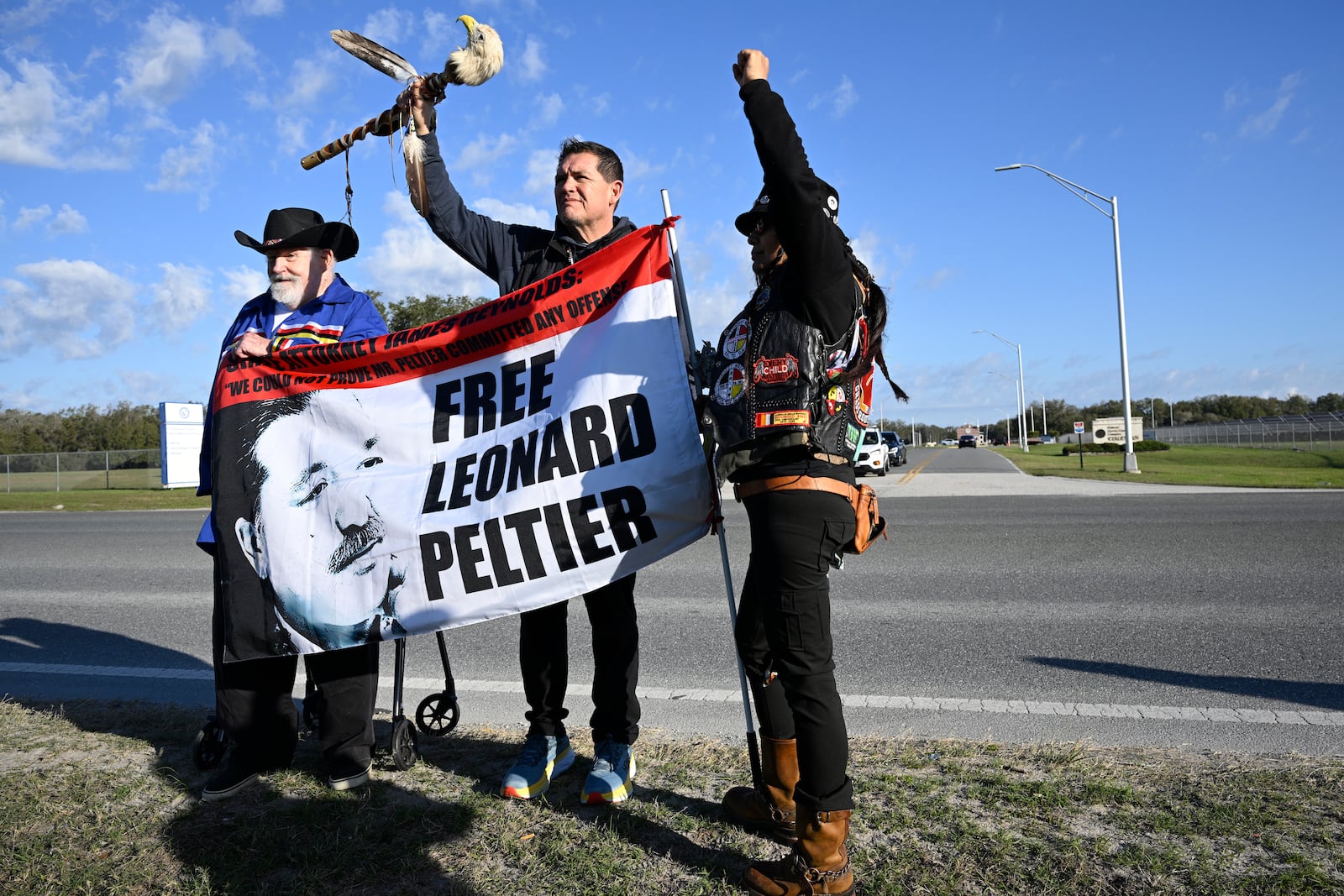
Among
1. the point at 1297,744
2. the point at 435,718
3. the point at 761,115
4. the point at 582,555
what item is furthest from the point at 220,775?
the point at 1297,744

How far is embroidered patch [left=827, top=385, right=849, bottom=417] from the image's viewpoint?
8.20 feet

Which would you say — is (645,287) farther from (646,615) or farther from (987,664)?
(646,615)

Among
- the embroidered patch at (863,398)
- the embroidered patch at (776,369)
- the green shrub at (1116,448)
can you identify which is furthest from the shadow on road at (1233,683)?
the green shrub at (1116,448)

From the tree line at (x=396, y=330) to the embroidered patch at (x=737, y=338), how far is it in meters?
4.80

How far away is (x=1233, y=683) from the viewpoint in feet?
15.2

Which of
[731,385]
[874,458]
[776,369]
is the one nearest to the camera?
[776,369]

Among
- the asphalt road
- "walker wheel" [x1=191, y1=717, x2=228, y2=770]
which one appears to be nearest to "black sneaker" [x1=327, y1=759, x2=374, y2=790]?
"walker wheel" [x1=191, y1=717, x2=228, y2=770]

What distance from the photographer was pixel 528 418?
3297 mm

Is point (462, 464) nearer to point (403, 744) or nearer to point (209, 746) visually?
point (403, 744)

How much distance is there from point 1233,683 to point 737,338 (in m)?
3.67

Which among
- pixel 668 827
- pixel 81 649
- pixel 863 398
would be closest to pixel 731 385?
pixel 863 398

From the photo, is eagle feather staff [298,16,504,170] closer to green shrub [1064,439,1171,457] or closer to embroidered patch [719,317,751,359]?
embroidered patch [719,317,751,359]

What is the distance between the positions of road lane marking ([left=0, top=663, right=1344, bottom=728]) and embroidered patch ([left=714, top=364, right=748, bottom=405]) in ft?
7.55

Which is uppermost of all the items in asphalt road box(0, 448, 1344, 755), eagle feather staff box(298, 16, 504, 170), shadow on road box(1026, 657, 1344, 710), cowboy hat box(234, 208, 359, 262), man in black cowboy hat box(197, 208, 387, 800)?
eagle feather staff box(298, 16, 504, 170)
